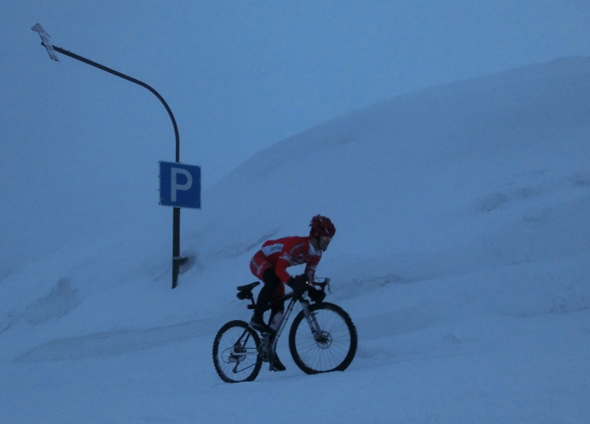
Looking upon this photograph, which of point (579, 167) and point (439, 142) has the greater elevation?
point (439, 142)

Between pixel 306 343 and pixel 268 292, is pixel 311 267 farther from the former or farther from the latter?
pixel 306 343

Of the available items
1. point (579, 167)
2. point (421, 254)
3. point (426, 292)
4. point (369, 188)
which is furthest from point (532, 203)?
point (369, 188)

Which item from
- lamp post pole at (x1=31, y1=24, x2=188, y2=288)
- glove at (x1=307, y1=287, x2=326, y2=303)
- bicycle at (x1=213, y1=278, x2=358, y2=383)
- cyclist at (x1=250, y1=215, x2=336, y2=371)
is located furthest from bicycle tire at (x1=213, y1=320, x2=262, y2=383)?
lamp post pole at (x1=31, y1=24, x2=188, y2=288)

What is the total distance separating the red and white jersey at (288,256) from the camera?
434cm

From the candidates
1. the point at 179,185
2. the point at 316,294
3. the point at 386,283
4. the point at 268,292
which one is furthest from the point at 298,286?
the point at 179,185

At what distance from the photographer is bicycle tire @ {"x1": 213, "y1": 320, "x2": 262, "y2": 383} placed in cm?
462

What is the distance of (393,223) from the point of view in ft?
23.7

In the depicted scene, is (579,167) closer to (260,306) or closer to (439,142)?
(439,142)

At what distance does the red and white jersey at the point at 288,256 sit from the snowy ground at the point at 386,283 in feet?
3.22

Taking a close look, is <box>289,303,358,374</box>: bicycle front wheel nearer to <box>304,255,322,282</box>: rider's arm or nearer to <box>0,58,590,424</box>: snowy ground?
<box>0,58,590,424</box>: snowy ground

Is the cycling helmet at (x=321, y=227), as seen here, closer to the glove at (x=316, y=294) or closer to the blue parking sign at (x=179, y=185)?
the glove at (x=316, y=294)

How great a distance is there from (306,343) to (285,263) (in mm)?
763

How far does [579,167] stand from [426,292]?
3124 mm

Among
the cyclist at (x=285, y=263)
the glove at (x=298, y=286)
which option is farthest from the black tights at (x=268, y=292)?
the glove at (x=298, y=286)
